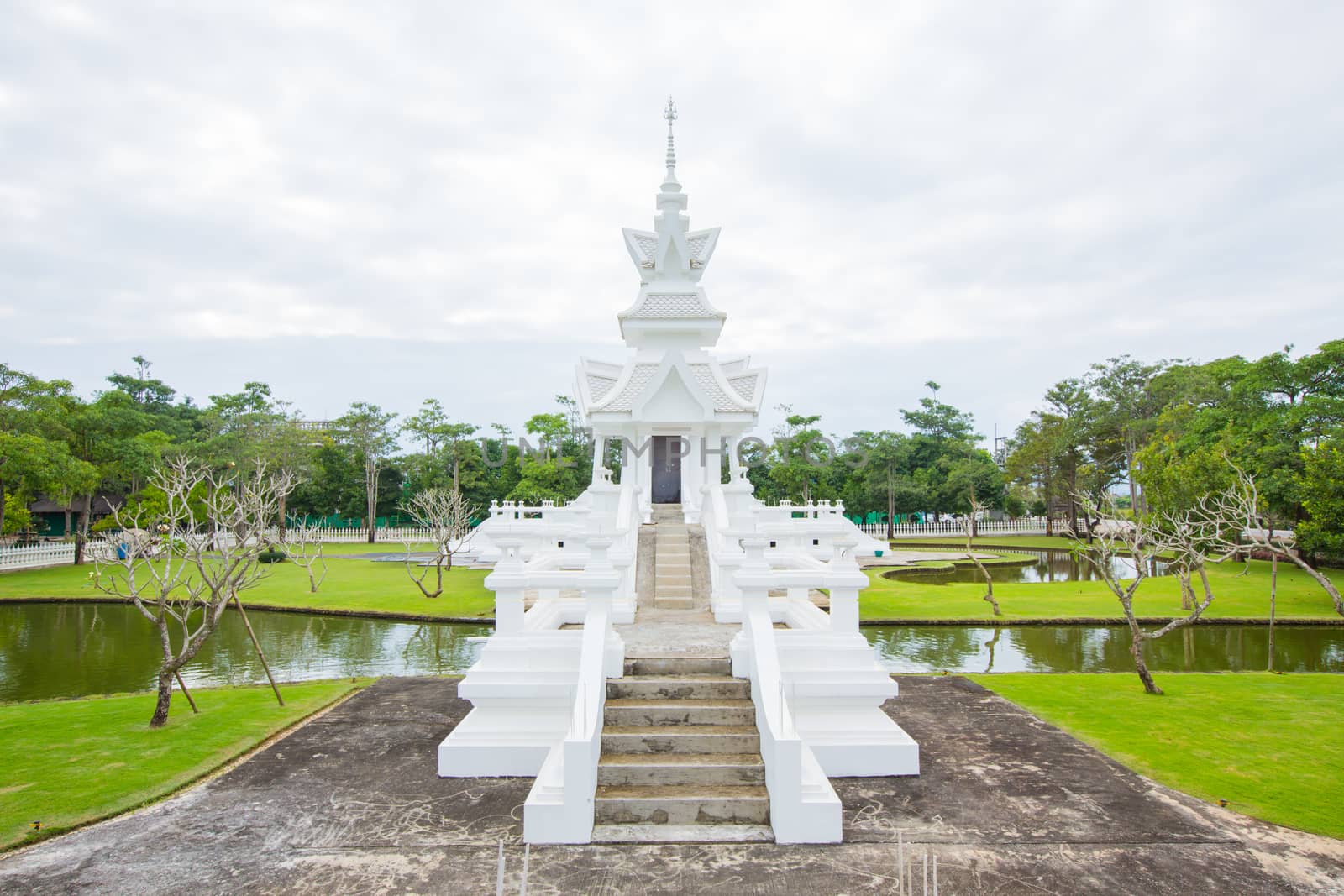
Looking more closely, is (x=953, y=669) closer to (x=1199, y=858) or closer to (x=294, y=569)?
(x=1199, y=858)

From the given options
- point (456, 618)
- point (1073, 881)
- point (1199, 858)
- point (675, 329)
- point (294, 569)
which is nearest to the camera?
point (1073, 881)

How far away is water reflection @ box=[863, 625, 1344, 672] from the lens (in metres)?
14.6

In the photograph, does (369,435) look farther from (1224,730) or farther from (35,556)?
(1224,730)

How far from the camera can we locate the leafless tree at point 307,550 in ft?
70.4

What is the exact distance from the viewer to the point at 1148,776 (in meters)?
7.75

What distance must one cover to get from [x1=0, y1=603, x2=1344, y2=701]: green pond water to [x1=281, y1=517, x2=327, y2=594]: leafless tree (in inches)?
77.6

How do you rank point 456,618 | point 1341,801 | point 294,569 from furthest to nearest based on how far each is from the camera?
point 294,569 → point 456,618 → point 1341,801

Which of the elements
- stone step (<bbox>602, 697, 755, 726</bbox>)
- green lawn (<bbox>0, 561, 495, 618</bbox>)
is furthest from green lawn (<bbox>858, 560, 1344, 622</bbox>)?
stone step (<bbox>602, 697, 755, 726</bbox>)

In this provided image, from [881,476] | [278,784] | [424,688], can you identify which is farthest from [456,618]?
[881,476]

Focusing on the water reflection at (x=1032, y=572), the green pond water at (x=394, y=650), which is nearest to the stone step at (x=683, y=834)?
the green pond water at (x=394, y=650)

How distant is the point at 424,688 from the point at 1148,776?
903cm

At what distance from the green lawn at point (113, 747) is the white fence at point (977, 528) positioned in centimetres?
3413

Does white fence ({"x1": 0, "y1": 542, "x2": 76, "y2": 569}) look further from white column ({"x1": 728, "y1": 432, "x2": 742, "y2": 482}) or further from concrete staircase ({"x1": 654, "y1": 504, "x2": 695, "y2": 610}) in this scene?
white column ({"x1": 728, "y1": 432, "x2": 742, "y2": 482})

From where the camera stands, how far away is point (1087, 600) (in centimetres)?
2034
